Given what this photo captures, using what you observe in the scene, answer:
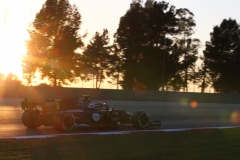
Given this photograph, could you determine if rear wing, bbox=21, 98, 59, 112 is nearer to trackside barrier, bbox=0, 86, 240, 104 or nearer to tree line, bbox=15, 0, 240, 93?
trackside barrier, bbox=0, 86, 240, 104

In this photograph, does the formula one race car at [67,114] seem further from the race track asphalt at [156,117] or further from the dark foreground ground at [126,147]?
the dark foreground ground at [126,147]

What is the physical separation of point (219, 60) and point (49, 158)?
64.7 m

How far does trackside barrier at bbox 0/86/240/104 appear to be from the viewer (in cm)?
2806

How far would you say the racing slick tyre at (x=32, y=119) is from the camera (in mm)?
15203

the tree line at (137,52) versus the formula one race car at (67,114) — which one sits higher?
the tree line at (137,52)

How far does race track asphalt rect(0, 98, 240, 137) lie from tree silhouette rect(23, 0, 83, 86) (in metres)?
16.3

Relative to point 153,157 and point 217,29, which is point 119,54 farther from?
point 153,157

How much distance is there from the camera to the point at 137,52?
2447 inches

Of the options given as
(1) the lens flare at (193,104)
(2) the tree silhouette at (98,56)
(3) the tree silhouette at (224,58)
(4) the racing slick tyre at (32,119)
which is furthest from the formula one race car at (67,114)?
(3) the tree silhouette at (224,58)

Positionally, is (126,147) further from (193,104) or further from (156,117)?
(193,104)

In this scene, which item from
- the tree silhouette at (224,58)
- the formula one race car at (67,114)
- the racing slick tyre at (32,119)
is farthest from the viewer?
the tree silhouette at (224,58)

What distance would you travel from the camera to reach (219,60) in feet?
237

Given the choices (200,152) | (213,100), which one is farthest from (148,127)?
(213,100)

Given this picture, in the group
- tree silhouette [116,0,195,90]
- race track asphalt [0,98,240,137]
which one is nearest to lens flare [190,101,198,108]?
race track asphalt [0,98,240,137]
